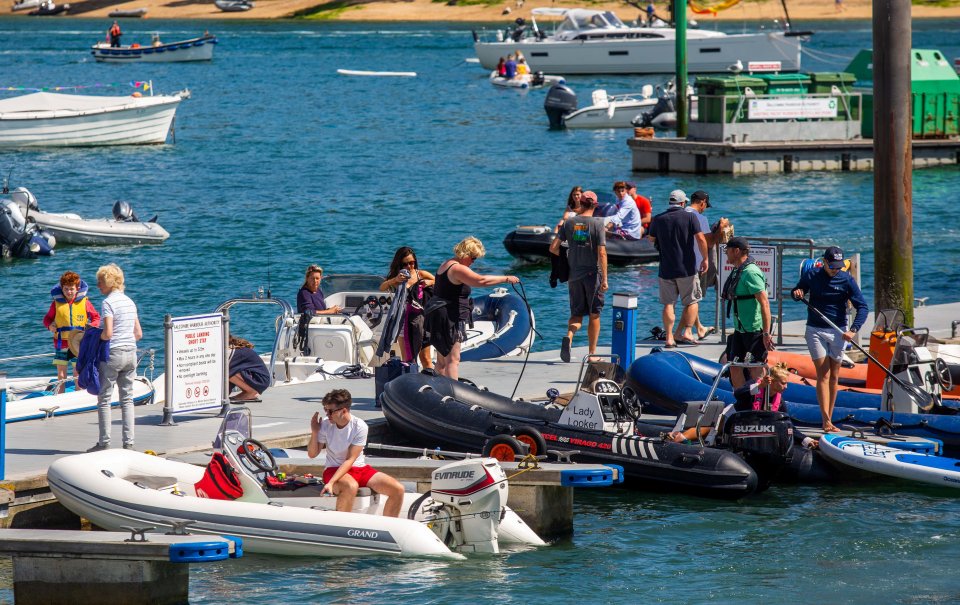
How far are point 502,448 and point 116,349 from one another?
3143 mm

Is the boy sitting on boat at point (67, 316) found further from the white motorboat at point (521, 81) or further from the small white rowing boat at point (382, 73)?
the small white rowing boat at point (382, 73)

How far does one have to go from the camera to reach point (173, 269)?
27516 mm

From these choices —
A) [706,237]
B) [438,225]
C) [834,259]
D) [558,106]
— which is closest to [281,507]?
[834,259]

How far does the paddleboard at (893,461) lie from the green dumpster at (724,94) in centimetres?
2483

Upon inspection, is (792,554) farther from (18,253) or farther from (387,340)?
(18,253)

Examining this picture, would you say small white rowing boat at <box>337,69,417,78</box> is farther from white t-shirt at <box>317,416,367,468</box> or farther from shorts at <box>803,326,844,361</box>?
white t-shirt at <box>317,416,367,468</box>

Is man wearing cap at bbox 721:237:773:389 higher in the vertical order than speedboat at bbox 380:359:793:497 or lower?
higher

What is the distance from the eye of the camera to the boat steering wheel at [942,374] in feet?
40.9

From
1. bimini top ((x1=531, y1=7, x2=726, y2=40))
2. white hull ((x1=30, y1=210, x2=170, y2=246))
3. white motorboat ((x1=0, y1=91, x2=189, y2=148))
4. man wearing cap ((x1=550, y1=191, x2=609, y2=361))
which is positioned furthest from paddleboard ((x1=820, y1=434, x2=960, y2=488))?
bimini top ((x1=531, y1=7, x2=726, y2=40))

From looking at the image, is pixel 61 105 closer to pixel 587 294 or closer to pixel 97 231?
pixel 97 231

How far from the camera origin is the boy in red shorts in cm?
988

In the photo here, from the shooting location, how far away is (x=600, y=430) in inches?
454

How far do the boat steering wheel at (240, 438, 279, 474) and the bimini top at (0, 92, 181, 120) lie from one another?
38525mm

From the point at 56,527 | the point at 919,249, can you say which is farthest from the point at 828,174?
the point at 56,527
